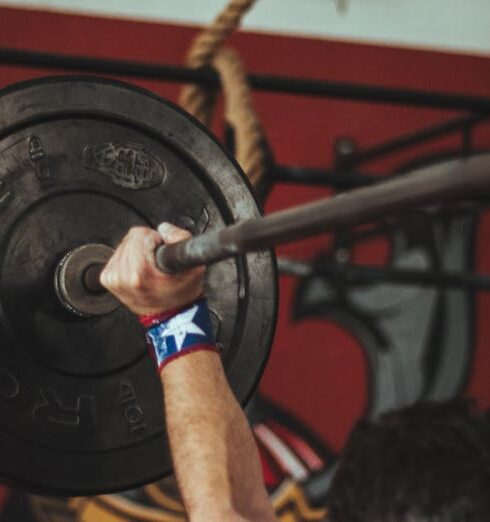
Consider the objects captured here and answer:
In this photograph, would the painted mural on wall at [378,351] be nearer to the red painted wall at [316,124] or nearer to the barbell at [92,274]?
the red painted wall at [316,124]

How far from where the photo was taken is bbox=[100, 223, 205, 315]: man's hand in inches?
28.2

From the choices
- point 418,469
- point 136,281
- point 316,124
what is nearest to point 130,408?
point 136,281

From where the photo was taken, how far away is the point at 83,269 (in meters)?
0.80

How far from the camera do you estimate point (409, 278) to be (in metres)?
1.83

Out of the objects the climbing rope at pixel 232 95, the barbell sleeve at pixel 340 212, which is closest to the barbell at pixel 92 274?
the barbell sleeve at pixel 340 212

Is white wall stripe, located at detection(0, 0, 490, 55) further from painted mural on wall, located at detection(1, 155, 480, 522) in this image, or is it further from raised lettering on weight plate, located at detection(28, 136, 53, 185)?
raised lettering on weight plate, located at detection(28, 136, 53, 185)

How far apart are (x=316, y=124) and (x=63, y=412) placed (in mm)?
1514

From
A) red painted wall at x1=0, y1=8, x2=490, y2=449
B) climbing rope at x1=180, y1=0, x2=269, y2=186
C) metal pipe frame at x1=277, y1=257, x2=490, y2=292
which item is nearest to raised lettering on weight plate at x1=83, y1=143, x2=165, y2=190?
climbing rope at x1=180, y1=0, x2=269, y2=186

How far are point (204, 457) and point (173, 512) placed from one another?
1362 mm

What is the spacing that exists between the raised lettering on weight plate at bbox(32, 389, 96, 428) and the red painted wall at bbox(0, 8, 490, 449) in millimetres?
1337

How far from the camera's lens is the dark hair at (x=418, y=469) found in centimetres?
90

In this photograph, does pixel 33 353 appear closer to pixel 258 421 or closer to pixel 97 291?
pixel 97 291

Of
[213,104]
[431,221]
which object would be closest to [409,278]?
[431,221]

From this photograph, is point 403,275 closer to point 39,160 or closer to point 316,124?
point 316,124
